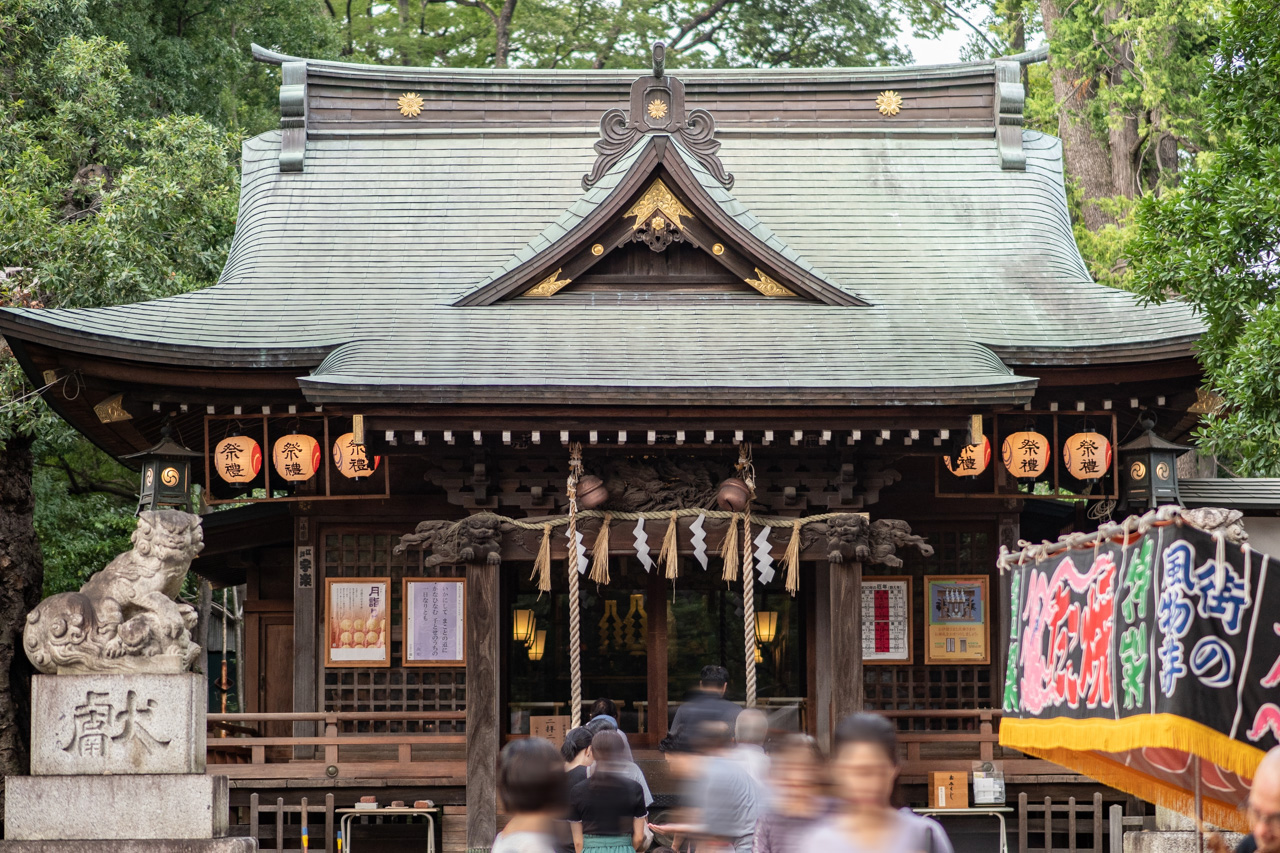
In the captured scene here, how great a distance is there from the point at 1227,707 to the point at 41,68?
47.0 feet

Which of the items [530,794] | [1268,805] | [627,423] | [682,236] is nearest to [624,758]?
[530,794]

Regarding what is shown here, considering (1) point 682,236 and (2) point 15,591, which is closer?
(1) point 682,236

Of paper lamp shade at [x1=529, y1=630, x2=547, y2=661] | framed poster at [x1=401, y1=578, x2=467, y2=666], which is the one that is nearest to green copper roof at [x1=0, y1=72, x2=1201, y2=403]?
framed poster at [x1=401, y1=578, x2=467, y2=666]

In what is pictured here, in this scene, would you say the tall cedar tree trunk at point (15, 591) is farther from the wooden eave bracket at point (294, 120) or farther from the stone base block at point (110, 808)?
the stone base block at point (110, 808)

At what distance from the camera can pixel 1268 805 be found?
4.03 meters

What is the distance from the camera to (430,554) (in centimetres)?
1264

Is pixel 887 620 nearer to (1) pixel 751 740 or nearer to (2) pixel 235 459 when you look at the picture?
(2) pixel 235 459

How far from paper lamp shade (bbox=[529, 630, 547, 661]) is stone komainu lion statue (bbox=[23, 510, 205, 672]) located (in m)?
3.80

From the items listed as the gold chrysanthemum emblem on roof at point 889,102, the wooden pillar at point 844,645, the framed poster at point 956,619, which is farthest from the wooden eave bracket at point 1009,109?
the wooden pillar at point 844,645

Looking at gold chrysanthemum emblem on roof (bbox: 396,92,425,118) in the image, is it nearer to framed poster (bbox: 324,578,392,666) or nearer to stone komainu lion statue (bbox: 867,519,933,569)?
framed poster (bbox: 324,578,392,666)

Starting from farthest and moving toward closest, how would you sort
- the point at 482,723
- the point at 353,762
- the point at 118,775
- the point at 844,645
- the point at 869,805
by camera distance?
the point at 353,762 < the point at 844,645 < the point at 482,723 < the point at 118,775 < the point at 869,805

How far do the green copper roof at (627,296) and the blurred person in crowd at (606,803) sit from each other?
15.4ft

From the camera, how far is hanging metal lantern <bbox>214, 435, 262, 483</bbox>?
1222 centimetres

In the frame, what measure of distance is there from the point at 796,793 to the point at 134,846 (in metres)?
5.94
